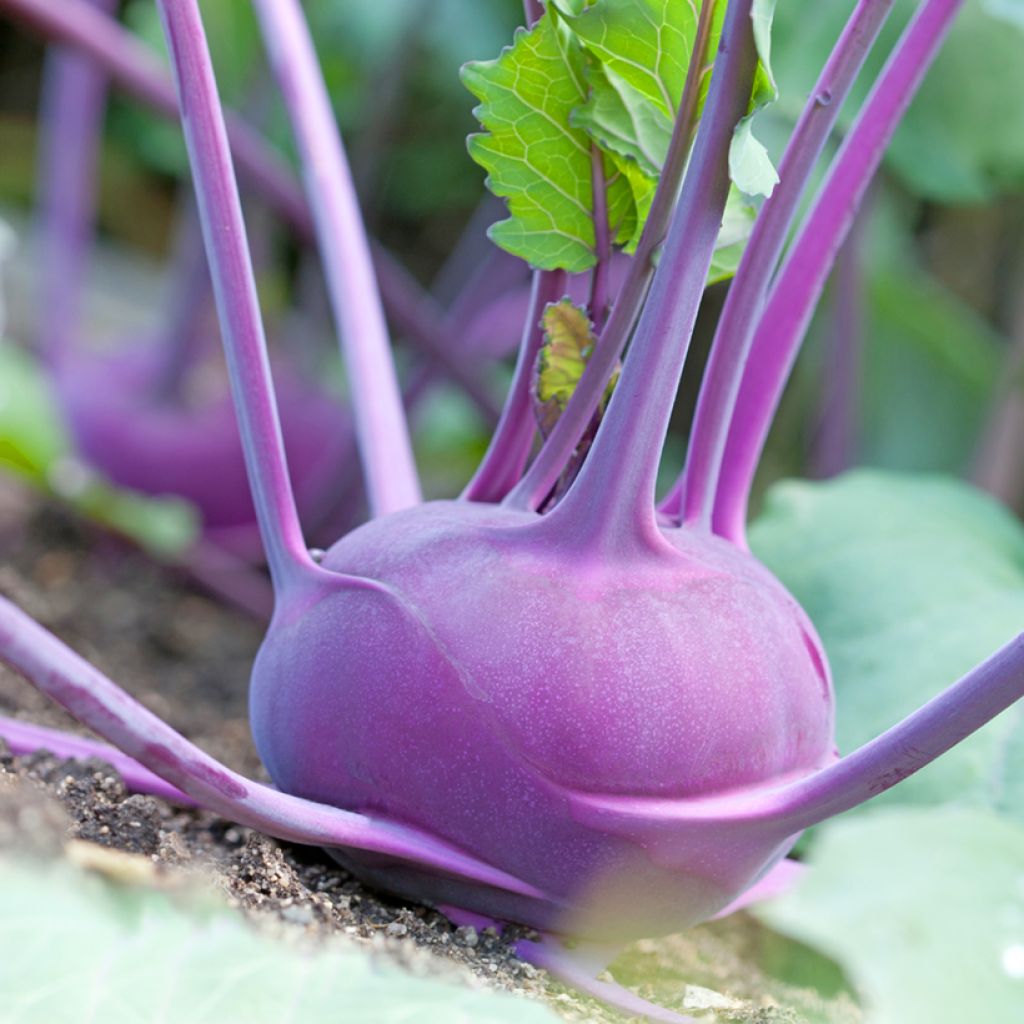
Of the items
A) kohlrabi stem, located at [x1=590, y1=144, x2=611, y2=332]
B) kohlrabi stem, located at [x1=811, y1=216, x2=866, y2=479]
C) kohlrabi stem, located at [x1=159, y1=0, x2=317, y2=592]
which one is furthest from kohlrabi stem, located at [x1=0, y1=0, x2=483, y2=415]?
kohlrabi stem, located at [x1=590, y1=144, x2=611, y2=332]

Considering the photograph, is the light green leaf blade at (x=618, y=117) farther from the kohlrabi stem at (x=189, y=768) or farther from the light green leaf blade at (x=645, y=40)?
the kohlrabi stem at (x=189, y=768)

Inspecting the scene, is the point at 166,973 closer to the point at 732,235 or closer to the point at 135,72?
the point at 732,235

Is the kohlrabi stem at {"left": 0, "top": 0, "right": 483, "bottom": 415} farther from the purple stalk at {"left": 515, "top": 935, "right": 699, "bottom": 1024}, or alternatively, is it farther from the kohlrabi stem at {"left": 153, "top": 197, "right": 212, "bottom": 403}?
the purple stalk at {"left": 515, "top": 935, "right": 699, "bottom": 1024}

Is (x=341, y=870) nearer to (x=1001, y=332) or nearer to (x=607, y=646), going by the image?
(x=607, y=646)

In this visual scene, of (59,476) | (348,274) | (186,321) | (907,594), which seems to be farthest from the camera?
(186,321)

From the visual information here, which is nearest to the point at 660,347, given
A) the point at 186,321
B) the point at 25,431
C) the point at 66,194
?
the point at 25,431
